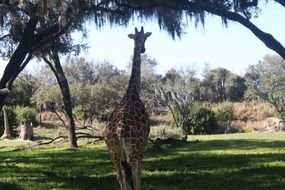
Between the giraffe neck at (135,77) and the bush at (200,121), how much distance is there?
1024 inches

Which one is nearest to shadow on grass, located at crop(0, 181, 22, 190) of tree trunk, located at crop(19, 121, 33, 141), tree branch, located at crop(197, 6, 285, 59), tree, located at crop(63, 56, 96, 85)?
tree branch, located at crop(197, 6, 285, 59)

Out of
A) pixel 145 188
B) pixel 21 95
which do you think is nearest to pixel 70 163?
pixel 145 188

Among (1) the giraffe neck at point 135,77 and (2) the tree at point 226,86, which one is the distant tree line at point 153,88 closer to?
(2) the tree at point 226,86

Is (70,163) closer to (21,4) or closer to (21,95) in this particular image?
(21,4)

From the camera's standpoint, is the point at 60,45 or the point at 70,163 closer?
the point at 70,163

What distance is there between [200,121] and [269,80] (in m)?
22.4

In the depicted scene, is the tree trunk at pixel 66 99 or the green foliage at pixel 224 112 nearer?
the tree trunk at pixel 66 99

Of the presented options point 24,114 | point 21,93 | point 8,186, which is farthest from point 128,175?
point 21,93

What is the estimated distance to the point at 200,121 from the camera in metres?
34.1

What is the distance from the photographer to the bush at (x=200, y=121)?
112ft

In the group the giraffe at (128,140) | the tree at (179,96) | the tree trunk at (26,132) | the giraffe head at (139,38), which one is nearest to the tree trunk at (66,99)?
the tree at (179,96)

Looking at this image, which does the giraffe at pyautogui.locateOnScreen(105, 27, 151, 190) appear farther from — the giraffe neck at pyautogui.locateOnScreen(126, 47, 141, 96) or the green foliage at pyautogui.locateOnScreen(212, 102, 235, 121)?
the green foliage at pyautogui.locateOnScreen(212, 102, 235, 121)

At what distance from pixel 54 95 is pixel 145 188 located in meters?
38.1

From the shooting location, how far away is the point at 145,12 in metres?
11.0
